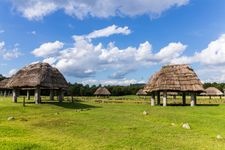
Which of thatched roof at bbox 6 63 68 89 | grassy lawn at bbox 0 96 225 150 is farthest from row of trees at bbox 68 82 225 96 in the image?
grassy lawn at bbox 0 96 225 150

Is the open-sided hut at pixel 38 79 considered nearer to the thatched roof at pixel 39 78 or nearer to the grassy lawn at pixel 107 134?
the thatched roof at pixel 39 78

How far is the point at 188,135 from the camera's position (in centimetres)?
2202

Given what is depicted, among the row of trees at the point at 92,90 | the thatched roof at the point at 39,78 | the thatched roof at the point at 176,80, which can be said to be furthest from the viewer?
the row of trees at the point at 92,90

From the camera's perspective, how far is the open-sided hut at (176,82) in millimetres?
46656

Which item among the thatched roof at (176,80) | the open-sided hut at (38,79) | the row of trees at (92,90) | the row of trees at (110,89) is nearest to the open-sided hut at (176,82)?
the thatched roof at (176,80)

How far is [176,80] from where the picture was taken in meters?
47.7

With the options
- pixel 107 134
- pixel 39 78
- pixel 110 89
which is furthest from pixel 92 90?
pixel 107 134

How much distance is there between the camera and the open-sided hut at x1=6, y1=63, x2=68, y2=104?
43031 mm

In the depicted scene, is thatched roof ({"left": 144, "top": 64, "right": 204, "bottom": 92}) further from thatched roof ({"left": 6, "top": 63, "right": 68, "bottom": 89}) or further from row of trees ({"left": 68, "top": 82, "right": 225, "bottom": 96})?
row of trees ({"left": 68, "top": 82, "right": 225, "bottom": 96})

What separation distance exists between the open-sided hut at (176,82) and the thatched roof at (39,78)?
40.9 feet

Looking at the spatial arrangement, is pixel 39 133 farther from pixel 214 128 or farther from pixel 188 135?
pixel 214 128

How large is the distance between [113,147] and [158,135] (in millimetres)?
4775

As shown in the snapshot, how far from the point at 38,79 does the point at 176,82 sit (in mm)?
18138

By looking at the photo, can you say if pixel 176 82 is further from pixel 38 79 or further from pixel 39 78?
pixel 38 79
